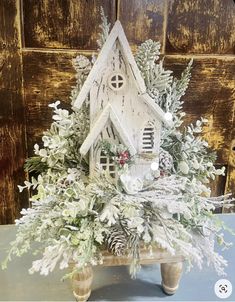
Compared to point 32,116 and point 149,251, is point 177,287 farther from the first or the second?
point 32,116

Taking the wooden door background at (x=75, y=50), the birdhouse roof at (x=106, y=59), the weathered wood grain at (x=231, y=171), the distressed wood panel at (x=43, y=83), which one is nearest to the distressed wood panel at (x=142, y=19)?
the wooden door background at (x=75, y=50)

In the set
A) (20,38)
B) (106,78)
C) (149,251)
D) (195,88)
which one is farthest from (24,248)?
(195,88)

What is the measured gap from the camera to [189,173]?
2.93 ft

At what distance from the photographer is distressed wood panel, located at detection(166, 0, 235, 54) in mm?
1012

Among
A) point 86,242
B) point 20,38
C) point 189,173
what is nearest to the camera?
point 86,242

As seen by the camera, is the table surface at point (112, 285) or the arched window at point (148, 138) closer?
the arched window at point (148, 138)

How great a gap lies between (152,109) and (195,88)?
358 mm

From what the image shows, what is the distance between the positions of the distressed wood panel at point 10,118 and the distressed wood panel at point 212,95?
42cm

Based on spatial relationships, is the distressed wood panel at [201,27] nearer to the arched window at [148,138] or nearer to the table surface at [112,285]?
the arched window at [148,138]

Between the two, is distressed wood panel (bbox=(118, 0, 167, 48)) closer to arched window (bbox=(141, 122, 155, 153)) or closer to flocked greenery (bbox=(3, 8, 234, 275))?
flocked greenery (bbox=(3, 8, 234, 275))

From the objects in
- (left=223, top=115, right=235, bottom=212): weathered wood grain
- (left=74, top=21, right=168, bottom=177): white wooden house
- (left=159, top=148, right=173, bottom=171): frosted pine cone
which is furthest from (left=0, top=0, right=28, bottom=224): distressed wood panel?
(left=223, top=115, right=235, bottom=212): weathered wood grain

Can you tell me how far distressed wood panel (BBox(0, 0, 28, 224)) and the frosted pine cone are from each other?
0.45 metres

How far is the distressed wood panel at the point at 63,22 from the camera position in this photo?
975 millimetres

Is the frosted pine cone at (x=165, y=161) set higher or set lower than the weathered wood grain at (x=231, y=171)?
higher
